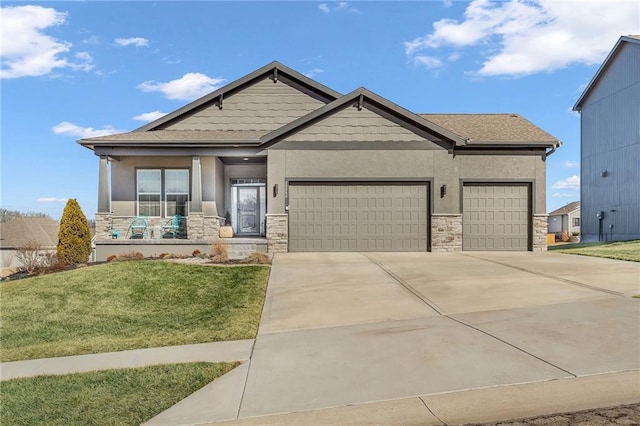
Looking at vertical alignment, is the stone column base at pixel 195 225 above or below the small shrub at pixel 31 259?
above

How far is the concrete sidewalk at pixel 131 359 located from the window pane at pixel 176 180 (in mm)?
12554

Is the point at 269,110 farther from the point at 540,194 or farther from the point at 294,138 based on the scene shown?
the point at 540,194

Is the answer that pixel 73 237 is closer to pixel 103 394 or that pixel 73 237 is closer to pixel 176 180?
pixel 176 180

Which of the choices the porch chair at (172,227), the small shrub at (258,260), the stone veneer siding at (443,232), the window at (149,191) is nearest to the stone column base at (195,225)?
the porch chair at (172,227)

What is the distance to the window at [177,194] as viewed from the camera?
18.7 meters

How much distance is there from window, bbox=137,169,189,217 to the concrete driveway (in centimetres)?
915

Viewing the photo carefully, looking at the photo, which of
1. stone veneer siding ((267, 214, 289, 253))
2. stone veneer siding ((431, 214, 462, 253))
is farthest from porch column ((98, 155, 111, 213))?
stone veneer siding ((431, 214, 462, 253))

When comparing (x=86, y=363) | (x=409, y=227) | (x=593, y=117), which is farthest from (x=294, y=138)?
(x=593, y=117)

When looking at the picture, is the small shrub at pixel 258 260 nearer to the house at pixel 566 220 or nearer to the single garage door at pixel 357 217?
the single garage door at pixel 357 217

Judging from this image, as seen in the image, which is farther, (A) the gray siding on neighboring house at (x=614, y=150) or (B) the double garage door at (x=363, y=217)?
(A) the gray siding on neighboring house at (x=614, y=150)

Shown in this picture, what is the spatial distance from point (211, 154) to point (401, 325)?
12421 millimetres

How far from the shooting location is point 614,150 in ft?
84.4

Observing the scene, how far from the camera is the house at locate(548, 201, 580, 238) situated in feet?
155

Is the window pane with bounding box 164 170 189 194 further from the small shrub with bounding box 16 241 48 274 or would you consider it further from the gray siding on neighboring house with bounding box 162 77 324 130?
the small shrub with bounding box 16 241 48 274
